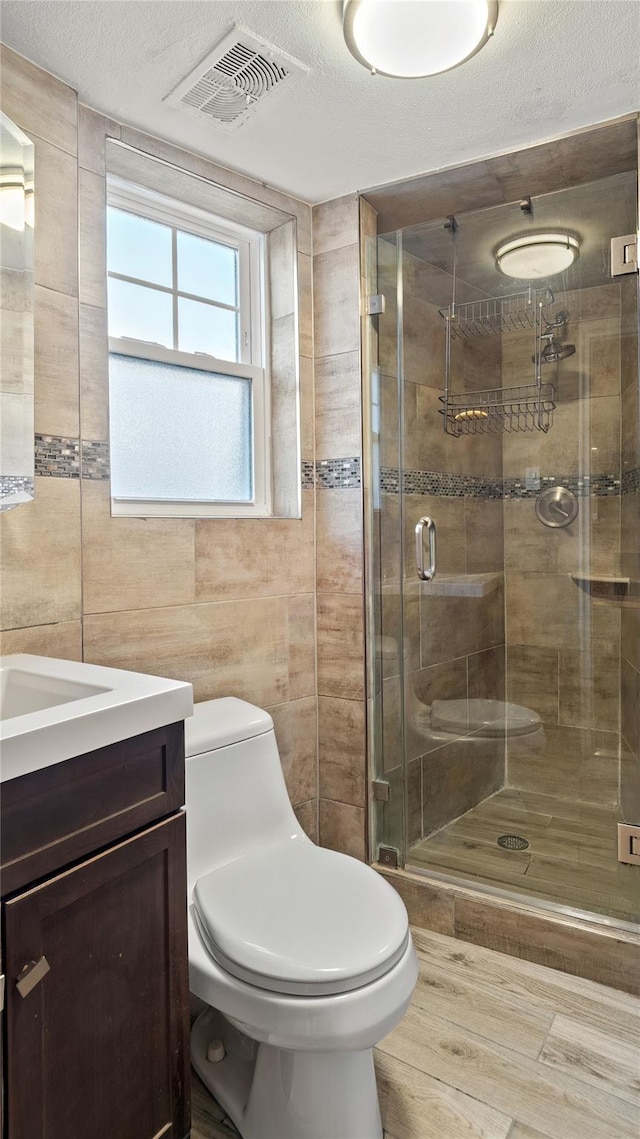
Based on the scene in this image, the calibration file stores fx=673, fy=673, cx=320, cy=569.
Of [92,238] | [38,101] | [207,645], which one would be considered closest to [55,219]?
[92,238]

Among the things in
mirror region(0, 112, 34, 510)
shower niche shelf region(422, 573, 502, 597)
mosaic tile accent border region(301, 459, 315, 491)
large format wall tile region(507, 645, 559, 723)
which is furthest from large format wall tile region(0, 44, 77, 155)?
large format wall tile region(507, 645, 559, 723)

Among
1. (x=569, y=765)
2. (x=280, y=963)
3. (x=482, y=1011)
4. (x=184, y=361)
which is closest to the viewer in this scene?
(x=280, y=963)

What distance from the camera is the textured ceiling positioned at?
1.38m

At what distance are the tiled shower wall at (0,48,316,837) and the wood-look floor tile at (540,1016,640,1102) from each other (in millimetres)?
1155

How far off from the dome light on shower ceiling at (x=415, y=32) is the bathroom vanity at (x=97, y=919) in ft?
4.50

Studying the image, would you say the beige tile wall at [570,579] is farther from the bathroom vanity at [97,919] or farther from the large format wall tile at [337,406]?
the bathroom vanity at [97,919]

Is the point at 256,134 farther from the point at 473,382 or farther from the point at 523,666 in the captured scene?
the point at 523,666

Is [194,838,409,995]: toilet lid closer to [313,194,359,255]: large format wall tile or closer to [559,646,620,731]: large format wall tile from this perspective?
[559,646,620,731]: large format wall tile

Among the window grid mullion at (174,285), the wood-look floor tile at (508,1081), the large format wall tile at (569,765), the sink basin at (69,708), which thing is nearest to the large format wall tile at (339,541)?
the window grid mullion at (174,285)

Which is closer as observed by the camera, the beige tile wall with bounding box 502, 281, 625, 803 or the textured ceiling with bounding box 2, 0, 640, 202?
the textured ceiling with bounding box 2, 0, 640, 202

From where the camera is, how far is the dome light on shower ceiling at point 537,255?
6.40 ft

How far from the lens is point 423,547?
2.21 metres

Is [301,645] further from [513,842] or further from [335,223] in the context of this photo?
→ [335,223]

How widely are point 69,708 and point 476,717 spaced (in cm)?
159
